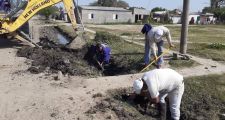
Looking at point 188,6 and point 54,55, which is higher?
point 188,6

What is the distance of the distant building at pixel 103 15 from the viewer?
53938 mm

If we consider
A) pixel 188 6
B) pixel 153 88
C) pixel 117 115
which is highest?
pixel 188 6

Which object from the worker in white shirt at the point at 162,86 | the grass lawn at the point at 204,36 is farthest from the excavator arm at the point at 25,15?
the worker in white shirt at the point at 162,86

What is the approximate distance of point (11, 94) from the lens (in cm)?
1166

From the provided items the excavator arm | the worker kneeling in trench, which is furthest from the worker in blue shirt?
the excavator arm

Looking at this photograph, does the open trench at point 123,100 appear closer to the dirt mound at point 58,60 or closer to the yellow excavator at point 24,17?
the dirt mound at point 58,60

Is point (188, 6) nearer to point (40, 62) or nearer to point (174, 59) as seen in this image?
point (174, 59)

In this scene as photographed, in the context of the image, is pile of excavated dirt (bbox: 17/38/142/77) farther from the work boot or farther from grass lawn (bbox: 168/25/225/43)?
grass lawn (bbox: 168/25/225/43)

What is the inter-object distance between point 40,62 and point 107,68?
2.64m

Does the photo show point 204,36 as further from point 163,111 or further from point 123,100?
point 163,111

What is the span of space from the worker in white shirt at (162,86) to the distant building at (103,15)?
1749 inches

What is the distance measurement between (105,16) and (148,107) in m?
45.8

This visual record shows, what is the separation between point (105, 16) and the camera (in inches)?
2199

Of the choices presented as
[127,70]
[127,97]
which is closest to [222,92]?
[127,97]
